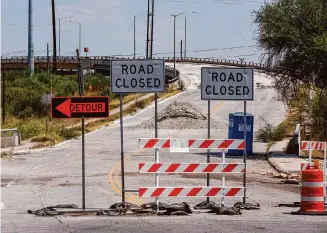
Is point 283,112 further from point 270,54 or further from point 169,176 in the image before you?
point 169,176

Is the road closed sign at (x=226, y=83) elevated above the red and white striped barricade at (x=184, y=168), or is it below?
above

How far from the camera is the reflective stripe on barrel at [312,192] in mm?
14727

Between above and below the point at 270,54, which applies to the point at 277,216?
below

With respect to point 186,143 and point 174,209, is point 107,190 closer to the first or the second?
point 186,143

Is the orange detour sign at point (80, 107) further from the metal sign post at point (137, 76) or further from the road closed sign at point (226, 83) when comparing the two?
the road closed sign at point (226, 83)

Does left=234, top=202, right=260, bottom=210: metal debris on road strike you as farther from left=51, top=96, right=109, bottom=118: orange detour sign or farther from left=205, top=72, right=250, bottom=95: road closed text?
left=51, top=96, right=109, bottom=118: orange detour sign

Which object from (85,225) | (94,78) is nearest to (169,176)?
(85,225)

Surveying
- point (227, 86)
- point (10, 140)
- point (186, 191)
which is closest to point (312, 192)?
point (186, 191)

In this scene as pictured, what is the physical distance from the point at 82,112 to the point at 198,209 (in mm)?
3043

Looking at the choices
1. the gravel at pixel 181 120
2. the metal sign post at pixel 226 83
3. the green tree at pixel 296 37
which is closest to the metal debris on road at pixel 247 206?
the metal sign post at pixel 226 83

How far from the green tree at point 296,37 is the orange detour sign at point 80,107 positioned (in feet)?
52.1

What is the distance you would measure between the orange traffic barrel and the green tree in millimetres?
14887

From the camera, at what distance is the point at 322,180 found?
14969mm

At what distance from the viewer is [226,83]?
51.3 feet
